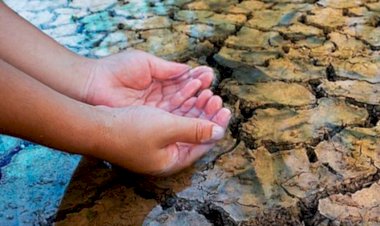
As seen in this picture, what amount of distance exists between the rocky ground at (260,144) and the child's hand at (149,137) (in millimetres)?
70

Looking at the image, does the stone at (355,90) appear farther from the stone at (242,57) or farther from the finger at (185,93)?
the finger at (185,93)

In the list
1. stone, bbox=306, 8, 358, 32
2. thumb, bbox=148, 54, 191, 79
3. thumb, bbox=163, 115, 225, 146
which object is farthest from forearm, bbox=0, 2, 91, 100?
stone, bbox=306, 8, 358, 32

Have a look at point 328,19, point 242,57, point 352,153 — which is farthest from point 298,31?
point 352,153

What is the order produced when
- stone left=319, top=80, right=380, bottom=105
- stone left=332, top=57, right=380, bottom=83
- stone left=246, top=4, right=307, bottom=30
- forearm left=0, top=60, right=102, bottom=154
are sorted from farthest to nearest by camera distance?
stone left=246, top=4, right=307, bottom=30, stone left=332, top=57, right=380, bottom=83, stone left=319, top=80, right=380, bottom=105, forearm left=0, top=60, right=102, bottom=154

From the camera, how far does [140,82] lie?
3.61 ft

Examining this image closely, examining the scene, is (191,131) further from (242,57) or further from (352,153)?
(242,57)

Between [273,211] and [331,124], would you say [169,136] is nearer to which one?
[273,211]

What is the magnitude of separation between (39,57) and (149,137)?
12.6 inches

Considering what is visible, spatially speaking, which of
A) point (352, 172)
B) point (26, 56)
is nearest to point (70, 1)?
point (26, 56)

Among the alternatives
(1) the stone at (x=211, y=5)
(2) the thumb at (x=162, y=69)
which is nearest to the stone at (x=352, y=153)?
(2) the thumb at (x=162, y=69)

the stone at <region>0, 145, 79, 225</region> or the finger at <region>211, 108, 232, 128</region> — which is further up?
the finger at <region>211, 108, 232, 128</region>

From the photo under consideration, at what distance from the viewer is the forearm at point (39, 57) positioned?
101 cm

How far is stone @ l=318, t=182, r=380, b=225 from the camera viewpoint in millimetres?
874

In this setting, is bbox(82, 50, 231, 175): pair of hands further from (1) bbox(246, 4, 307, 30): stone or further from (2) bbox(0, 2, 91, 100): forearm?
(1) bbox(246, 4, 307, 30): stone
